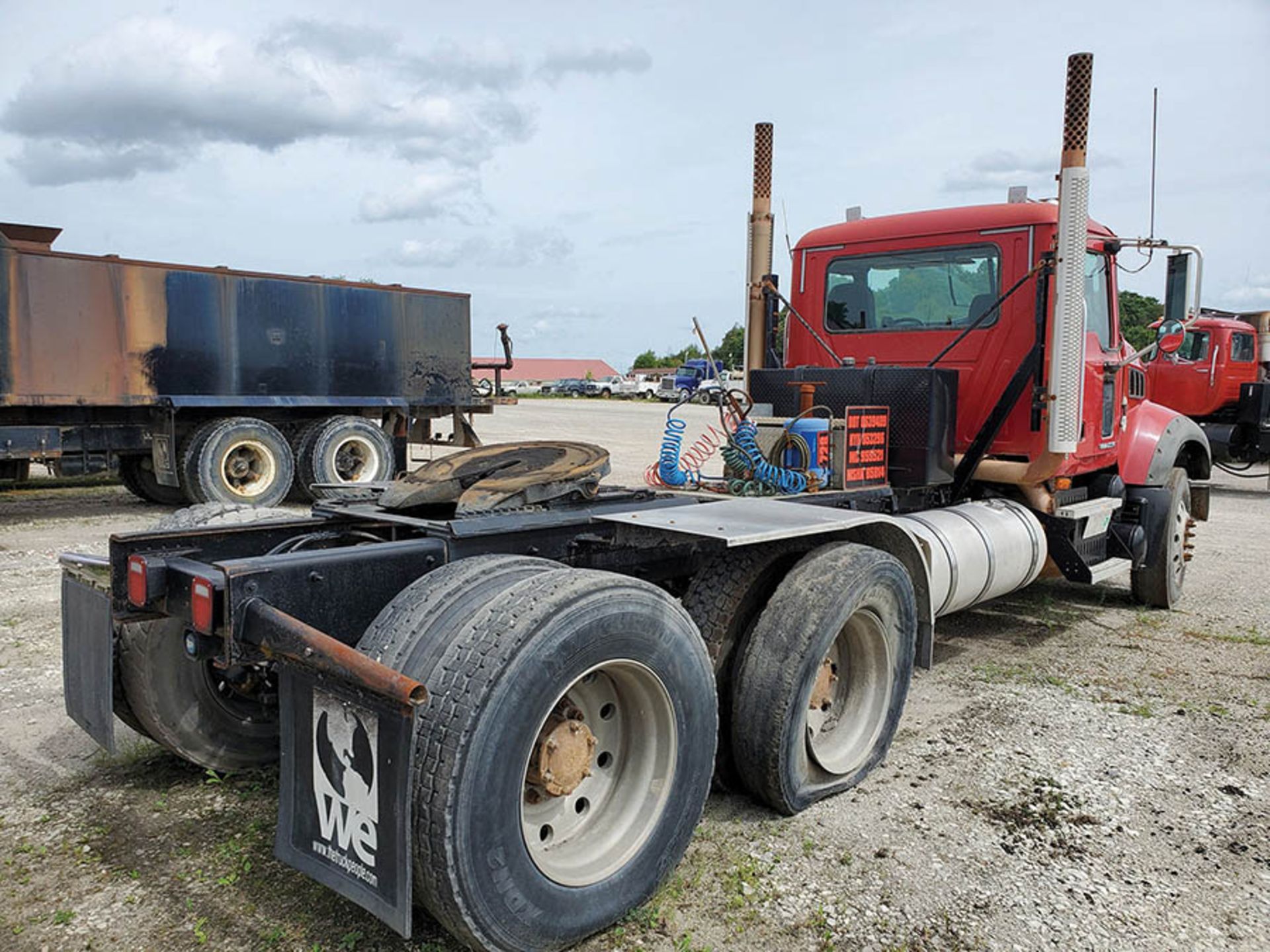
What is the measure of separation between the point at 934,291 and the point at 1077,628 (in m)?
2.41

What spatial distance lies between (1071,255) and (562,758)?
4400 millimetres

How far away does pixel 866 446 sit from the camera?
215 inches

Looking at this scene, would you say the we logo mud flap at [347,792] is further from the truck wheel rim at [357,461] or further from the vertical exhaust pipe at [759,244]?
the truck wheel rim at [357,461]

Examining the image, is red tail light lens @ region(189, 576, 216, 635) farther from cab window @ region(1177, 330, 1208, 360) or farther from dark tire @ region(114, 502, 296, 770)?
cab window @ region(1177, 330, 1208, 360)

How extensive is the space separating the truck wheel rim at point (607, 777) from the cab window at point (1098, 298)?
444 centimetres

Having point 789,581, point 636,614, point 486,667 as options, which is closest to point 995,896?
point 789,581

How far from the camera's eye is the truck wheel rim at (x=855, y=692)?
3992mm

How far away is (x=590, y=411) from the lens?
124 feet

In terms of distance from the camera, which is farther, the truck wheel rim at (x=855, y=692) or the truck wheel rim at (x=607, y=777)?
the truck wheel rim at (x=855, y=692)

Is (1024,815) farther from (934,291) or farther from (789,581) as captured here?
(934,291)

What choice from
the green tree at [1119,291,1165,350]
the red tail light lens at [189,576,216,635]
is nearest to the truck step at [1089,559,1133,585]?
the red tail light lens at [189,576,216,635]

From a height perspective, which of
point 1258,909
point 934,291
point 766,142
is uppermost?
point 766,142

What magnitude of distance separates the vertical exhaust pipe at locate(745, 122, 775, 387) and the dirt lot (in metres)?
2.58

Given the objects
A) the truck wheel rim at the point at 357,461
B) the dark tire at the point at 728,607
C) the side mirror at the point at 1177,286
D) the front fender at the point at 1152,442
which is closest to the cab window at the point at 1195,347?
the front fender at the point at 1152,442
